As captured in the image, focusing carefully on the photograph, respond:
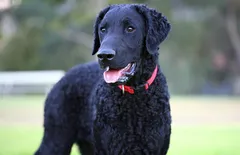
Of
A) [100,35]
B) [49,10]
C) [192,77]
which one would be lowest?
[192,77]

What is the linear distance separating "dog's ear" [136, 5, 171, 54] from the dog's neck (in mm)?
117

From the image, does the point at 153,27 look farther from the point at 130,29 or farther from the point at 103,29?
the point at 103,29

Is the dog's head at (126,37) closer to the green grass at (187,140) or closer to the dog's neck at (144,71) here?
the dog's neck at (144,71)

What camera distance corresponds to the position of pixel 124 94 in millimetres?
5309

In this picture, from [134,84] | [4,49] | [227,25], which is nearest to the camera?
[134,84]

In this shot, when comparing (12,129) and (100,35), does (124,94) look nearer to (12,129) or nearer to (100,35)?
(100,35)

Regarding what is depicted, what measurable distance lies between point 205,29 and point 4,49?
1777 cm

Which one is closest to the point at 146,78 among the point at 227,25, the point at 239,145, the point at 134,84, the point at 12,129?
the point at 134,84

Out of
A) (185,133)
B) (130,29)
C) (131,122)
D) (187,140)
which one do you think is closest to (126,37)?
(130,29)

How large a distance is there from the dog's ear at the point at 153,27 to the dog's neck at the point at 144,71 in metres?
0.12

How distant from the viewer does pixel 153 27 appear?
5.27 metres

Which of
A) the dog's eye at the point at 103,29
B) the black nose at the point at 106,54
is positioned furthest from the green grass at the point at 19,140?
the black nose at the point at 106,54

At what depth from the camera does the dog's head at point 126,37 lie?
15.9 feet

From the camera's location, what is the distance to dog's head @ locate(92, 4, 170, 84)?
4848 mm
